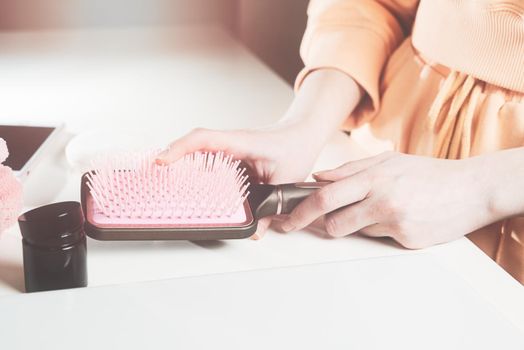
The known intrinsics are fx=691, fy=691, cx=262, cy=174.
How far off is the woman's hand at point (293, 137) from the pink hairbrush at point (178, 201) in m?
0.03

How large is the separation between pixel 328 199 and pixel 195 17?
1004 millimetres

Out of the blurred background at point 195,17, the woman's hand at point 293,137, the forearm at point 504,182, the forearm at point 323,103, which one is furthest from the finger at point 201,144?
the blurred background at point 195,17

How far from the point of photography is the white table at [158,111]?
0.57 metres

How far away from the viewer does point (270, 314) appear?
1.55ft

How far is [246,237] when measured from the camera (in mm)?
563

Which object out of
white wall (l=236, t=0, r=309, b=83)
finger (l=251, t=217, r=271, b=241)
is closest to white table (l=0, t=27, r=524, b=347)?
finger (l=251, t=217, r=271, b=241)

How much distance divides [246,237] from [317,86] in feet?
1.02

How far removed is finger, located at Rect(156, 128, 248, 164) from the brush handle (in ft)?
0.22

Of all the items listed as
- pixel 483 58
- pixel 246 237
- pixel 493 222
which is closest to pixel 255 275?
pixel 246 237

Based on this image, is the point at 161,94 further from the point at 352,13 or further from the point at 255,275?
the point at 255,275

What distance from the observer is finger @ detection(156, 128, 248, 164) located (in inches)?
24.4

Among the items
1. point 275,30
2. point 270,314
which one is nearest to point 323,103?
point 270,314

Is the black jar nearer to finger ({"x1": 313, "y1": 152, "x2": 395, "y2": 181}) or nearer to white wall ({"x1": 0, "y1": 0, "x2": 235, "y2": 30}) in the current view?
finger ({"x1": 313, "y1": 152, "x2": 395, "y2": 181})

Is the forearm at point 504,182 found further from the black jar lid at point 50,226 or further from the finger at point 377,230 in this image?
the black jar lid at point 50,226
